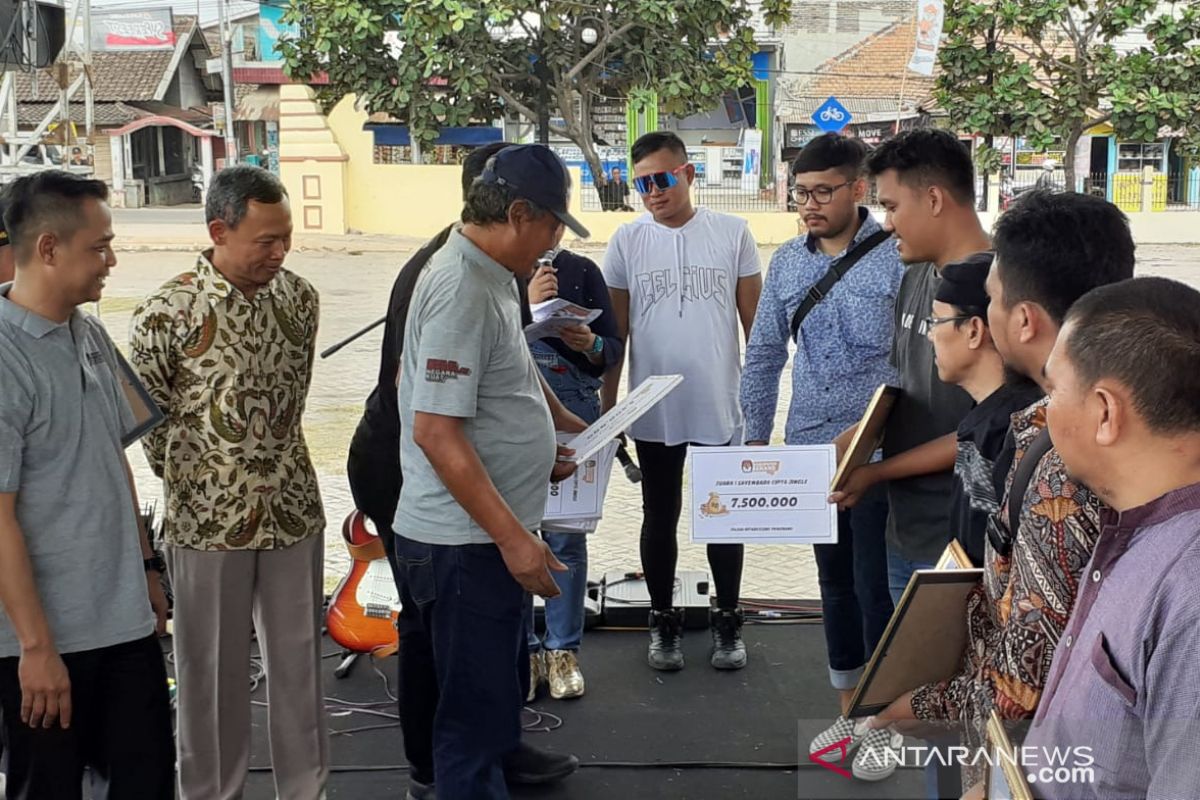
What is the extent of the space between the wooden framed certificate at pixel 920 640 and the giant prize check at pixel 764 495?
4.54 ft

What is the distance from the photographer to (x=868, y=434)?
2.97 metres

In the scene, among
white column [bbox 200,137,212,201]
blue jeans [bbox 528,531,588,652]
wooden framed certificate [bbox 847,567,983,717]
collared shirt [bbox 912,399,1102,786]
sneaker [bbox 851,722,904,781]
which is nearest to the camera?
collared shirt [bbox 912,399,1102,786]

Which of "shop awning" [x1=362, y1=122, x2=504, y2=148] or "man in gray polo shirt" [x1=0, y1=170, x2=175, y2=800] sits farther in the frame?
"shop awning" [x1=362, y1=122, x2=504, y2=148]

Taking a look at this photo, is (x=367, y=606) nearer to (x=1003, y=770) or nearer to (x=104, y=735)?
(x=104, y=735)

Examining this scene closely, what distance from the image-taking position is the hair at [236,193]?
2996 mm

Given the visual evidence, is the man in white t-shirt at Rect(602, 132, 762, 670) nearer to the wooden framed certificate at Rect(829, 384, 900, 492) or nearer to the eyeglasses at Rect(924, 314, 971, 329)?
the wooden framed certificate at Rect(829, 384, 900, 492)

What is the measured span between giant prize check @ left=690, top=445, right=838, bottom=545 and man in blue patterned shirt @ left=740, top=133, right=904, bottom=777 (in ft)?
0.44

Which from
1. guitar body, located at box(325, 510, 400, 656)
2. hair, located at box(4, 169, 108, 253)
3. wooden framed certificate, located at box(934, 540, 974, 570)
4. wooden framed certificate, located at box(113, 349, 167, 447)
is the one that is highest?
hair, located at box(4, 169, 108, 253)

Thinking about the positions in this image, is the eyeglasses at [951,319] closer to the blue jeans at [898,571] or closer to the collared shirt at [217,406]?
the blue jeans at [898,571]

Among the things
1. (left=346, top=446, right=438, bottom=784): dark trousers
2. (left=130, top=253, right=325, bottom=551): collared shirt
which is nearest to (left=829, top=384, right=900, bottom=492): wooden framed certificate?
(left=346, top=446, right=438, bottom=784): dark trousers

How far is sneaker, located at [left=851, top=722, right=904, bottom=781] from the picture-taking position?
2.12m

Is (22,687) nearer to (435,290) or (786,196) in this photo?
(435,290)

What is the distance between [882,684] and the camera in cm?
200

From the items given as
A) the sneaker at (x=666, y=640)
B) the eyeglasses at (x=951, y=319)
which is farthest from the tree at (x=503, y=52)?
the eyeglasses at (x=951, y=319)
